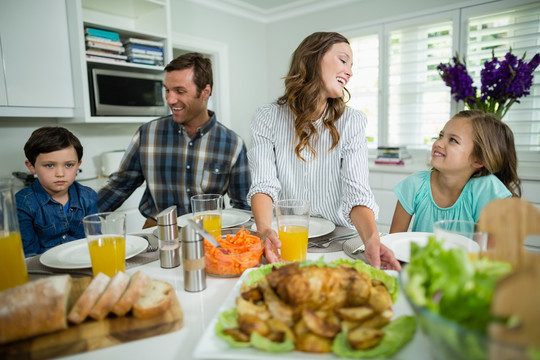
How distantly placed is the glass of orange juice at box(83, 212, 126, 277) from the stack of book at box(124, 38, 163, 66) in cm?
256

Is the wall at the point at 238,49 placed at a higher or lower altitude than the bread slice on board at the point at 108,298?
higher

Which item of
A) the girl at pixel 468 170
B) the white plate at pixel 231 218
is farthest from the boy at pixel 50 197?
the girl at pixel 468 170

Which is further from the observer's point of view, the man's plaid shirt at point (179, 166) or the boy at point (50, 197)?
the man's plaid shirt at point (179, 166)

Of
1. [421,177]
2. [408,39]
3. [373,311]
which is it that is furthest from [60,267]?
[408,39]

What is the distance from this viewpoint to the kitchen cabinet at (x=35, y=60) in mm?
2506

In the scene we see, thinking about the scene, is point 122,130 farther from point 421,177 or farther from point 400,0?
point 400,0

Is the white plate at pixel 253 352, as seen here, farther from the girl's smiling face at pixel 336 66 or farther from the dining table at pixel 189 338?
the girl's smiling face at pixel 336 66

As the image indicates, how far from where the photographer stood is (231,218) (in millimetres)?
1595

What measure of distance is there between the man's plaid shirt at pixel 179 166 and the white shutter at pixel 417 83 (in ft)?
8.55

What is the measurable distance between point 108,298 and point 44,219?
1.12 metres

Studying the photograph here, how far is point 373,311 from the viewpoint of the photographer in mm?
661

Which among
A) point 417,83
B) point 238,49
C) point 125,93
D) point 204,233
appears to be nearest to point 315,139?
point 204,233

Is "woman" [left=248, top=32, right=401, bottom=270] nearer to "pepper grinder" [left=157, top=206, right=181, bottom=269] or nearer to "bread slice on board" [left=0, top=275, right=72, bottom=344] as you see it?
"pepper grinder" [left=157, top=206, right=181, bottom=269]

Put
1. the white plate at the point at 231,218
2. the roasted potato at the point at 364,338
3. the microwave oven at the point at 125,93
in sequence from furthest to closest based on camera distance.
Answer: the microwave oven at the point at 125,93 < the white plate at the point at 231,218 < the roasted potato at the point at 364,338
